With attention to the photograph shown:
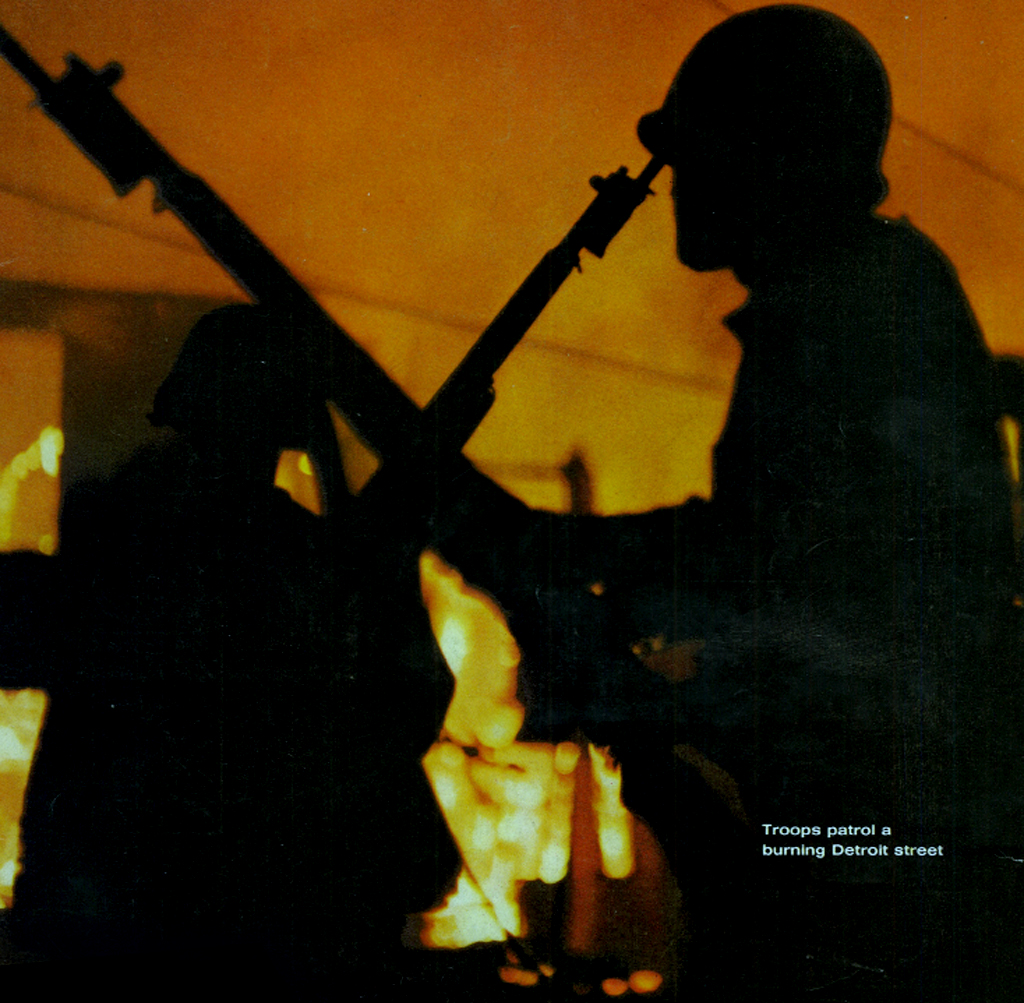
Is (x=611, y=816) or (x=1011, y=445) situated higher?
(x=1011, y=445)

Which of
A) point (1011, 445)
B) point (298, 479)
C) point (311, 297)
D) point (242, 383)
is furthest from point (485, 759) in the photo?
point (1011, 445)

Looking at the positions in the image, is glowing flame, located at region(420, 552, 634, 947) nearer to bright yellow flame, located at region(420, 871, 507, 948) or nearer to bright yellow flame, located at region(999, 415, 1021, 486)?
bright yellow flame, located at region(420, 871, 507, 948)

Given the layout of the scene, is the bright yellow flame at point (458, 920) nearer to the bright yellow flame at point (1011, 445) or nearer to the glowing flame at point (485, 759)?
the glowing flame at point (485, 759)

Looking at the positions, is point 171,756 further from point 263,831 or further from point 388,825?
point 388,825

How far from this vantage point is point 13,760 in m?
2.24

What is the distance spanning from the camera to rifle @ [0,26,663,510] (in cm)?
227

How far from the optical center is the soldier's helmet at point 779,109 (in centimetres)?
228

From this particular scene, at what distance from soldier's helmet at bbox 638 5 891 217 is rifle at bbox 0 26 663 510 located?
0.52ft

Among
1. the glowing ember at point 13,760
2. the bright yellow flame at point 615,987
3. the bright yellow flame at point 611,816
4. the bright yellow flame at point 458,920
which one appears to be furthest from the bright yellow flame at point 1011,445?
the glowing ember at point 13,760

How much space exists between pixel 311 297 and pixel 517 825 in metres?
1.58

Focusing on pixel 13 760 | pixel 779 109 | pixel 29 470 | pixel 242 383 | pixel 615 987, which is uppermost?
pixel 779 109

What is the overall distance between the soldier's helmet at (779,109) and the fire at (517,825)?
4.53ft

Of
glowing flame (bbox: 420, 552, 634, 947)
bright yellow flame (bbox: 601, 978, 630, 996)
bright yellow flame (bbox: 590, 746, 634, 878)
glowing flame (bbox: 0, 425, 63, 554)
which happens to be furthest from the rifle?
bright yellow flame (bbox: 601, 978, 630, 996)

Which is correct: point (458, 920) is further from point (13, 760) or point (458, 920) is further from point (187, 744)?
point (13, 760)
